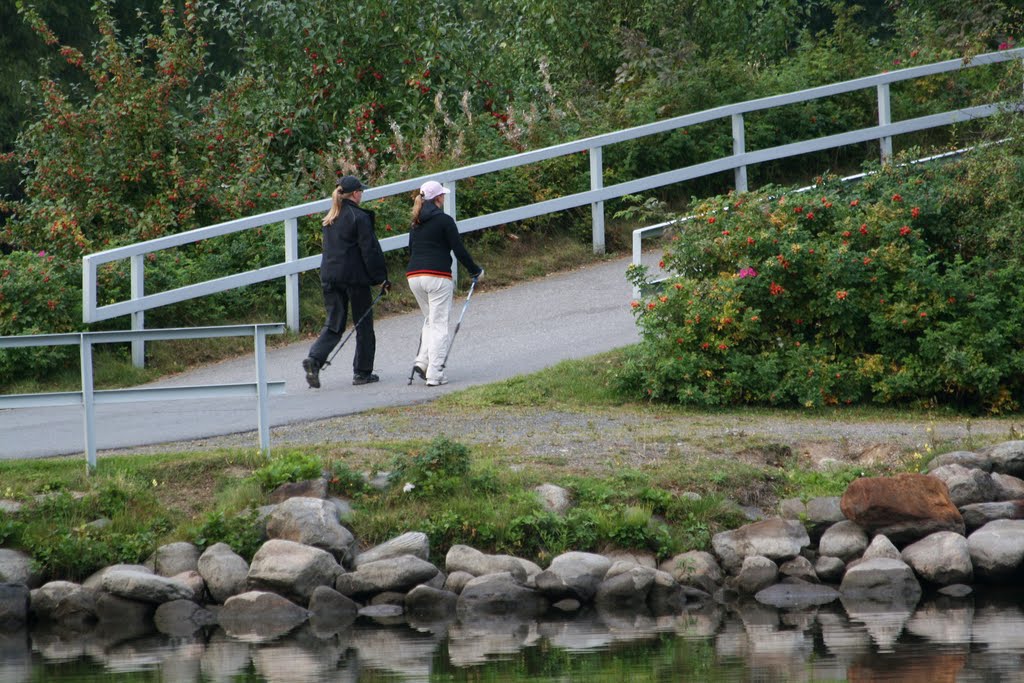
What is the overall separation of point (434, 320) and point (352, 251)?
104cm

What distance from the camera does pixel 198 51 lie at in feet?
63.2

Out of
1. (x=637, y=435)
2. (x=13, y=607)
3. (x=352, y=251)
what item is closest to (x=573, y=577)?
(x=637, y=435)

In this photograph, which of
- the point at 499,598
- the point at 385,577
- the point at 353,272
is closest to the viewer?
the point at 499,598

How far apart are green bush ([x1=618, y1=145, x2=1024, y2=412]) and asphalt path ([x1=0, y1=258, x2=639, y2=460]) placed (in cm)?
148

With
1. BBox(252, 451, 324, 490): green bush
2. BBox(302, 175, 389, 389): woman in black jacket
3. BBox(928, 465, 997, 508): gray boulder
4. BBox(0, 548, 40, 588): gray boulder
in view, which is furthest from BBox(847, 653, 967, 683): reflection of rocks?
BBox(302, 175, 389, 389): woman in black jacket

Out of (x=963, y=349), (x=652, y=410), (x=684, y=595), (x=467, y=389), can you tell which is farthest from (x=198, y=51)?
(x=684, y=595)

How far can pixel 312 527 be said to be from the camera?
998 cm

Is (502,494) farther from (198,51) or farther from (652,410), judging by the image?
(198,51)

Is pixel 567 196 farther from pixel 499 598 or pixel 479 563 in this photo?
pixel 499 598

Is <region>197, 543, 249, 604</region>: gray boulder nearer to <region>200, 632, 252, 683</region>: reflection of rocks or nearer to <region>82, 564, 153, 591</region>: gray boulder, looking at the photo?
<region>82, 564, 153, 591</region>: gray boulder

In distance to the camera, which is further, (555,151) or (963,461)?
(555,151)

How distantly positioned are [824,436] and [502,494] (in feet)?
9.12

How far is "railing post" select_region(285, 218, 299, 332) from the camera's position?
1608cm

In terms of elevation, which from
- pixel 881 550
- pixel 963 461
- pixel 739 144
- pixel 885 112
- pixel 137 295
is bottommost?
pixel 881 550
